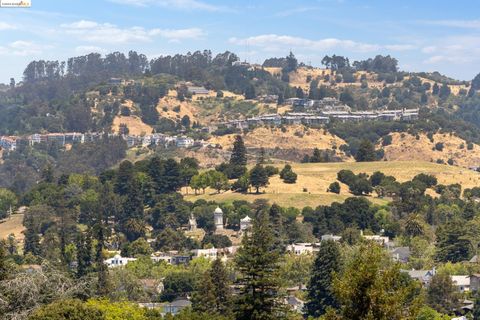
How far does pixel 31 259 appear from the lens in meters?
94.4

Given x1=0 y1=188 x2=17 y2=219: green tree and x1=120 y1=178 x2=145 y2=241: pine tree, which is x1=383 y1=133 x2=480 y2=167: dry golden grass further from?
x1=0 y1=188 x2=17 y2=219: green tree

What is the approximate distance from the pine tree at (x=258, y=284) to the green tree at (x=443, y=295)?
89.9 feet

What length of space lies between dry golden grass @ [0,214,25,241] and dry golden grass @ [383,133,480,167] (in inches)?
2804

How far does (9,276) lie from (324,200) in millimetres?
82249

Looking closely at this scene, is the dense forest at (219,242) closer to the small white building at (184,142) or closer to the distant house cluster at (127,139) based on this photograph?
the small white building at (184,142)

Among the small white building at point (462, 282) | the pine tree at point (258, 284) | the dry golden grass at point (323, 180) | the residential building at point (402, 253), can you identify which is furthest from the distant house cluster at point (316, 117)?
the pine tree at point (258, 284)

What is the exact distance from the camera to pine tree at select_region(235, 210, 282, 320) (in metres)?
45.9

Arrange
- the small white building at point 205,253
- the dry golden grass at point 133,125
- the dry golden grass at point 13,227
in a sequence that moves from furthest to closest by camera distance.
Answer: the dry golden grass at point 133,125
the dry golden grass at point 13,227
the small white building at point 205,253

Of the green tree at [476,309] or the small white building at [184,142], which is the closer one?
the green tree at [476,309]

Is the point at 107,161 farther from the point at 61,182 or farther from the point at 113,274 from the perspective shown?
the point at 113,274

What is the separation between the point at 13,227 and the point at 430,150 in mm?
78505

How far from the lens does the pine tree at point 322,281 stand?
233 ft

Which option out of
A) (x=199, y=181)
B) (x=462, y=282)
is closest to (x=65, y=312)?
(x=462, y=282)

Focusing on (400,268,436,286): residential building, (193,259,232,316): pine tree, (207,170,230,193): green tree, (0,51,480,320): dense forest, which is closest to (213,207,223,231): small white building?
(0,51,480,320): dense forest
